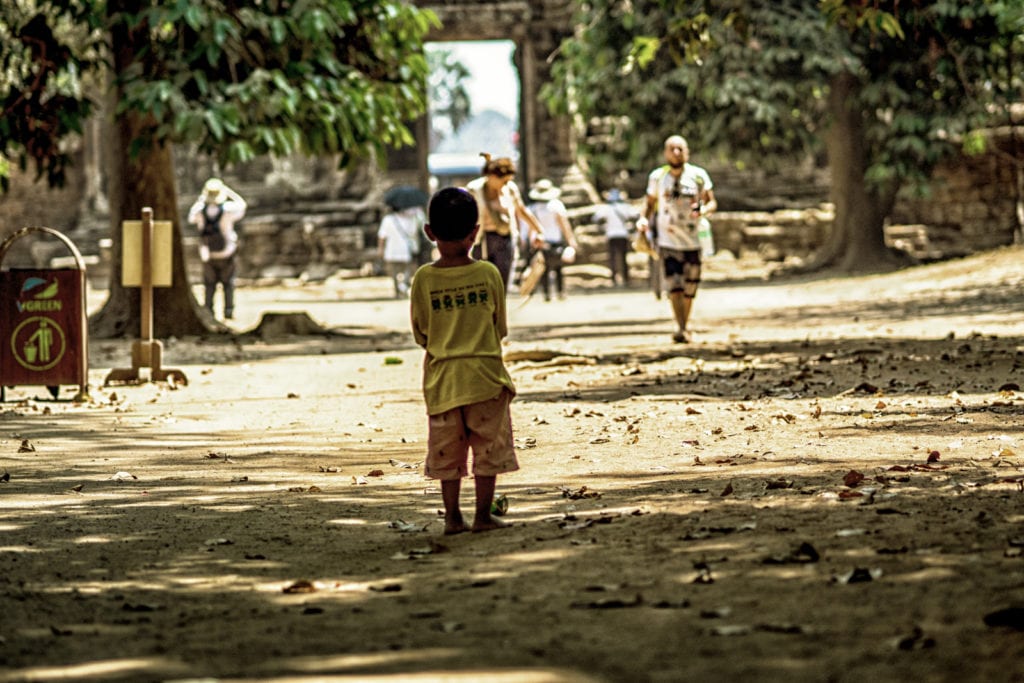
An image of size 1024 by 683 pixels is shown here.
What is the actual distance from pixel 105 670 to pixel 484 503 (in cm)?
236

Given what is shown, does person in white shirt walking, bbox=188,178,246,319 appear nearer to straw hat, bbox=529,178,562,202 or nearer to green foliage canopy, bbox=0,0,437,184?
green foliage canopy, bbox=0,0,437,184

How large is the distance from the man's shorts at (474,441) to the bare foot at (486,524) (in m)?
0.18

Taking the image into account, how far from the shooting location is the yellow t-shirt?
6449mm

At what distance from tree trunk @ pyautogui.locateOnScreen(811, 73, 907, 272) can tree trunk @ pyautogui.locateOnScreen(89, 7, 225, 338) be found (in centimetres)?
1448

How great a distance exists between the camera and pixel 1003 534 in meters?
5.62

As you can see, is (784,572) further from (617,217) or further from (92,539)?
(617,217)

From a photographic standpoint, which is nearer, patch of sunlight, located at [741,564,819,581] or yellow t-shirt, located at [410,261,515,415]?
patch of sunlight, located at [741,564,819,581]

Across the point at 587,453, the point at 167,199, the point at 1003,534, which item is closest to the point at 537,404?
the point at 587,453

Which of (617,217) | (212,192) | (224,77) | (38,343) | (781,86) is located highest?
(781,86)

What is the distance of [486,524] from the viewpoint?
21.2ft

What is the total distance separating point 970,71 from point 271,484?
2263cm

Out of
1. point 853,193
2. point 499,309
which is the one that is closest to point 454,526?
point 499,309

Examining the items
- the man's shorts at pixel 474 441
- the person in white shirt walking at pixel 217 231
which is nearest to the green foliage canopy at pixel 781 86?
the person in white shirt walking at pixel 217 231

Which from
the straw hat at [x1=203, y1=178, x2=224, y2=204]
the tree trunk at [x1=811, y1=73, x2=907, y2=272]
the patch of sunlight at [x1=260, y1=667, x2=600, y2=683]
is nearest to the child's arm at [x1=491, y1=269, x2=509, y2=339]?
the patch of sunlight at [x1=260, y1=667, x2=600, y2=683]
